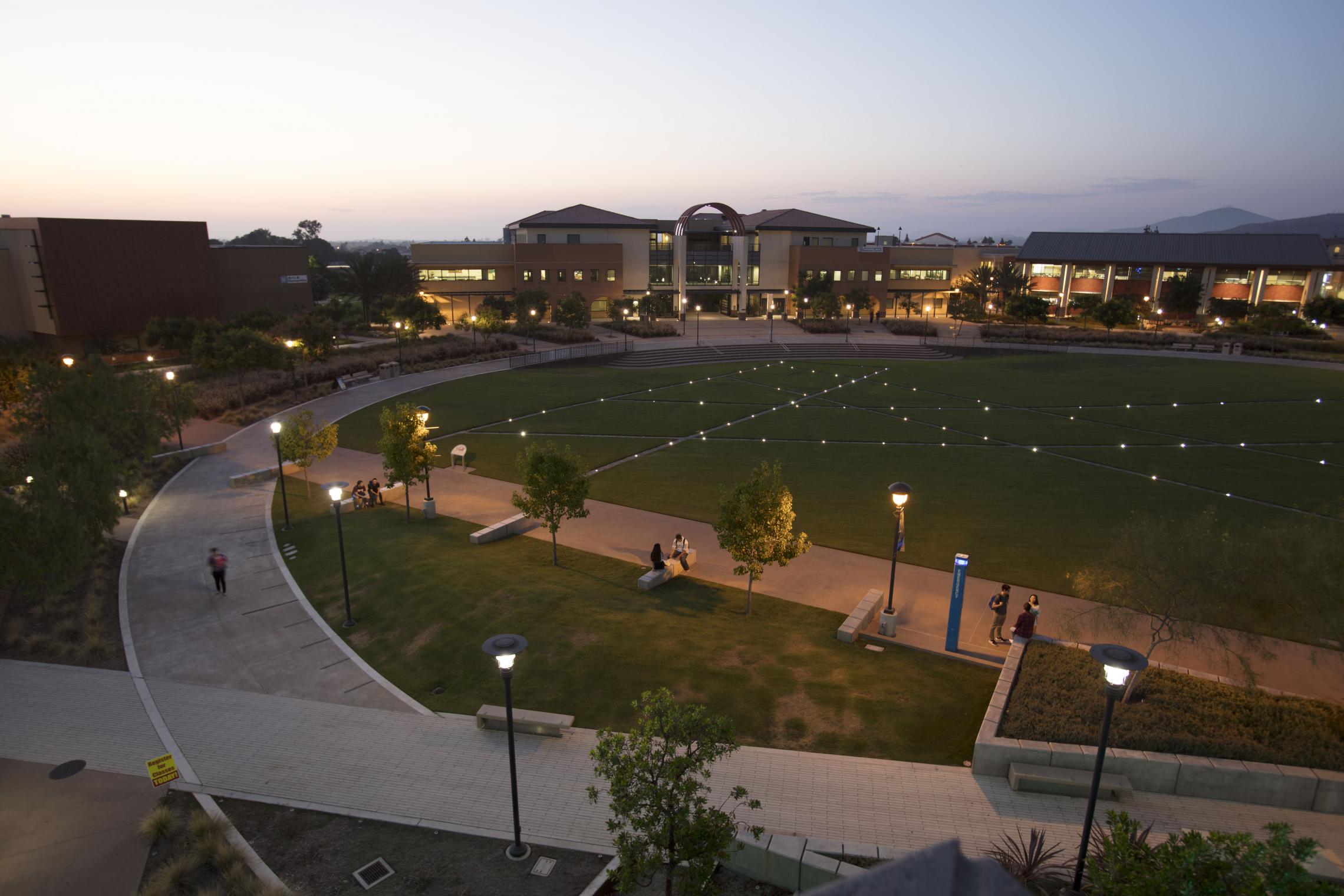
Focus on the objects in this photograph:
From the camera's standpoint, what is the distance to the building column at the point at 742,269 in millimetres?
84238

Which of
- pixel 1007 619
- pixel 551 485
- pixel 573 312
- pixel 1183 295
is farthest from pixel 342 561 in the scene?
pixel 1183 295

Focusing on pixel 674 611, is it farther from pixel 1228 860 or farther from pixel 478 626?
pixel 1228 860

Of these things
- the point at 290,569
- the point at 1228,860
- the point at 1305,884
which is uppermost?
the point at 1305,884

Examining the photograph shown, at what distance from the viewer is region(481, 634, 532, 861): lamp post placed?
925 cm

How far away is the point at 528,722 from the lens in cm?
1279

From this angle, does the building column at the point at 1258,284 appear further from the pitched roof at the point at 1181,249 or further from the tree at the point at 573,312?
the tree at the point at 573,312

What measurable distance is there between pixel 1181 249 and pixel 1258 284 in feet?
29.1

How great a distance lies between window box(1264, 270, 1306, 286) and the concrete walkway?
9354cm

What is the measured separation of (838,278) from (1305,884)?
3347 inches

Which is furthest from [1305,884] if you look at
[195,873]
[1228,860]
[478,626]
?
[478,626]

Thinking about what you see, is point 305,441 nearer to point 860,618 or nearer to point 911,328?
point 860,618

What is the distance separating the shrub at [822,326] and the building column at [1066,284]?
38.2m

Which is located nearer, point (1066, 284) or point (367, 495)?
point (367, 495)

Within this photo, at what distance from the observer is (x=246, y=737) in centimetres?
1309
